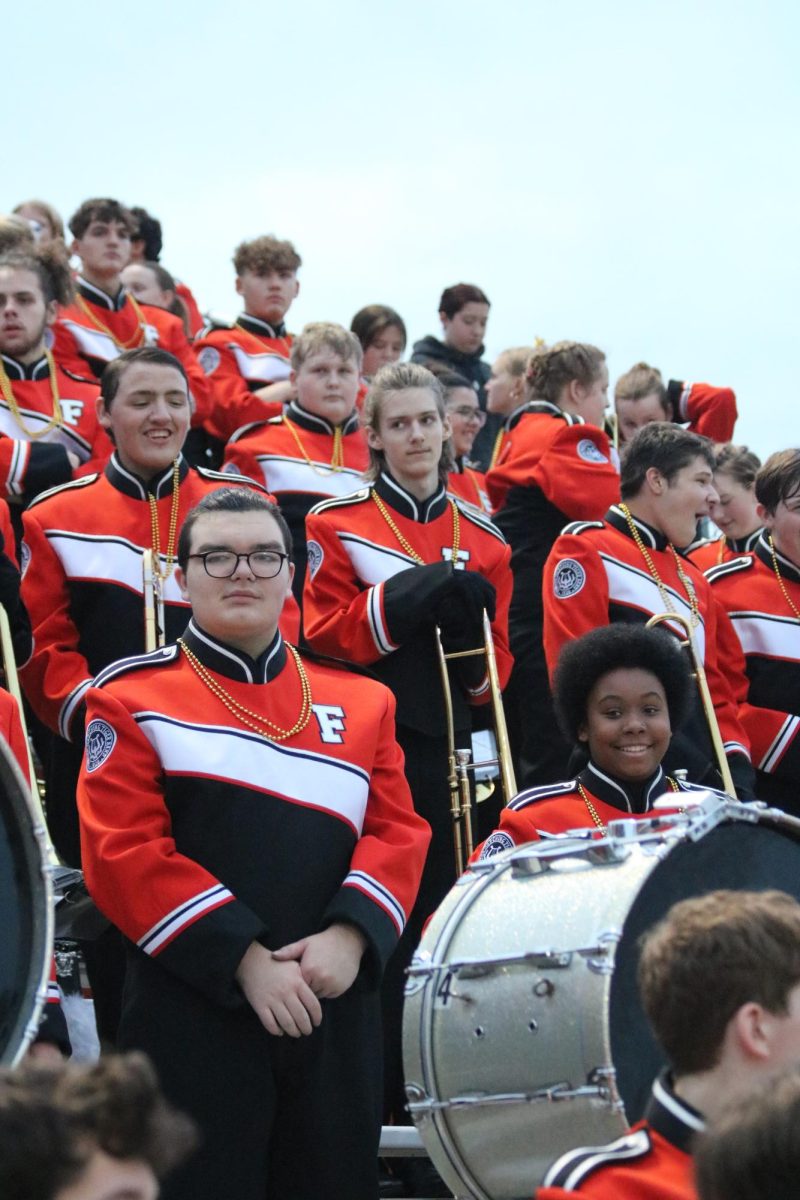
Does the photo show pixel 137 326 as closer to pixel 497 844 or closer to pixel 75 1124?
pixel 497 844

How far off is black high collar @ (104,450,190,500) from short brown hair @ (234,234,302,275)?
4.10m

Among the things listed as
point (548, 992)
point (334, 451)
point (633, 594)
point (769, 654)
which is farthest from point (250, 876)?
point (334, 451)

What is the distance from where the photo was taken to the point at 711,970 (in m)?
3.08

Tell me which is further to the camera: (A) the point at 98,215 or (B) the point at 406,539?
(A) the point at 98,215

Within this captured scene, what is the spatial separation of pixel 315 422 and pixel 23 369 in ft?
4.34

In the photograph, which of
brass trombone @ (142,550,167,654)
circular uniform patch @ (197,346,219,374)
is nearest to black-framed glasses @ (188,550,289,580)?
brass trombone @ (142,550,167,654)

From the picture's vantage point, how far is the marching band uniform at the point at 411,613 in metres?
6.39

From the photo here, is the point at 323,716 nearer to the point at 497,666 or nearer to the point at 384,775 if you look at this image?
the point at 384,775

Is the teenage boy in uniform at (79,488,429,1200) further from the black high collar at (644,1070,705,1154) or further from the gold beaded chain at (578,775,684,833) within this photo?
the black high collar at (644,1070,705,1154)

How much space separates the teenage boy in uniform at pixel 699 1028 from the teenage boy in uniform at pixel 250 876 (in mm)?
1414

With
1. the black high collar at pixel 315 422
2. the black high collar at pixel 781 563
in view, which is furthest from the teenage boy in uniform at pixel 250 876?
the black high collar at pixel 315 422

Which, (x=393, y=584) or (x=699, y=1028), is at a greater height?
(x=393, y=584)

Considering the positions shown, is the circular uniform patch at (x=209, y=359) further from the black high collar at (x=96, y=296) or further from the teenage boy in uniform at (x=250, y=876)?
the teenage boy in uniform at (x=250, y=876)

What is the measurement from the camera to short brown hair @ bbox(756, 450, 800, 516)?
23.7 ft
